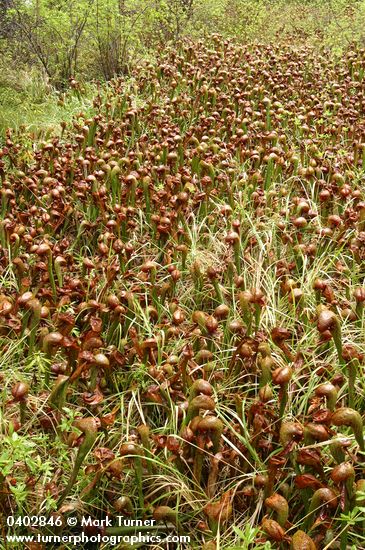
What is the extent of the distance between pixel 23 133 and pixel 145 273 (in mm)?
2993

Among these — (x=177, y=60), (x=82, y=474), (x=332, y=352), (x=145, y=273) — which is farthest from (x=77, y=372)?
(x=177, y=60)

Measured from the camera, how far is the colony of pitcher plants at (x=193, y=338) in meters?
1.85

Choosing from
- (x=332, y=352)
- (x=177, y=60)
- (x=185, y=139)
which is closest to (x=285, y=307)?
(x=332, y=352)

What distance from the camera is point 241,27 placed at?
36.1ft

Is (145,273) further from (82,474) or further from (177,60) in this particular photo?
(177,60)

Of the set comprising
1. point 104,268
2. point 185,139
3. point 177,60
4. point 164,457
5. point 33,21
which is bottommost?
point 164,457

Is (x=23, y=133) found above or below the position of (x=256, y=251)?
above

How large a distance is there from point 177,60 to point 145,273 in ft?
16.5

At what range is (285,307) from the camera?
3.00m

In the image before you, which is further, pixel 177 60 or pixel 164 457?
pixel 177 60

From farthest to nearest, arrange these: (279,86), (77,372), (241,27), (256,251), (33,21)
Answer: (241,27) < (33,21) < (279,86) < (256,251) < (77,372)

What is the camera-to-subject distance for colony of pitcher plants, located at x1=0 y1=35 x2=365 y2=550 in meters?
1.85

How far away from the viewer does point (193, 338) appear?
2.58 metres

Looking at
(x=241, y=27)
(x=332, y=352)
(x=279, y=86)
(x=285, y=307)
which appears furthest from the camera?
(x=241, y=27)
